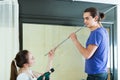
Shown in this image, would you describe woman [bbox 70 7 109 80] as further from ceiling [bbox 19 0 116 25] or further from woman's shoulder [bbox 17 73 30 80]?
ceiling [bbox 19 0 116 25]

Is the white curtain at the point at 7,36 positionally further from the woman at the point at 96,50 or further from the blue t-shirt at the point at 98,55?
the blue t-shirt at the point at 98,55

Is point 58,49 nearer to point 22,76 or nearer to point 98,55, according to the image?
point 98,55

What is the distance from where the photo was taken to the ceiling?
2.66 m

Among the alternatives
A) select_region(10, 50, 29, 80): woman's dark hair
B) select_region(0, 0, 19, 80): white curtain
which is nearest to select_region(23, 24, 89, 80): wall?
select_region(0, 0, 19, 80): white curtain

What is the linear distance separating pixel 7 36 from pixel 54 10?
63cm

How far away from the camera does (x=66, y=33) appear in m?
2.79

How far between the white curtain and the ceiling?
0.20 metres

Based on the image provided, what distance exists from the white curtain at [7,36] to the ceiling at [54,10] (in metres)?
0.20

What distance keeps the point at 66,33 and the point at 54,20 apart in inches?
7.8

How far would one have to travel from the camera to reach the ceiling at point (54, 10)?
Result: 2.66 metres

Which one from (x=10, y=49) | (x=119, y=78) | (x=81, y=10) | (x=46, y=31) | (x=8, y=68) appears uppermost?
(x=81, y=10)

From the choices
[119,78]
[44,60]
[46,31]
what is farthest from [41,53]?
[119,78]

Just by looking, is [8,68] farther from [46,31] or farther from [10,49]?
A: [46,31]

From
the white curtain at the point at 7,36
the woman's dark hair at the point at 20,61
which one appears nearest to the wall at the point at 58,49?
the white curtain at the point at 7,36
